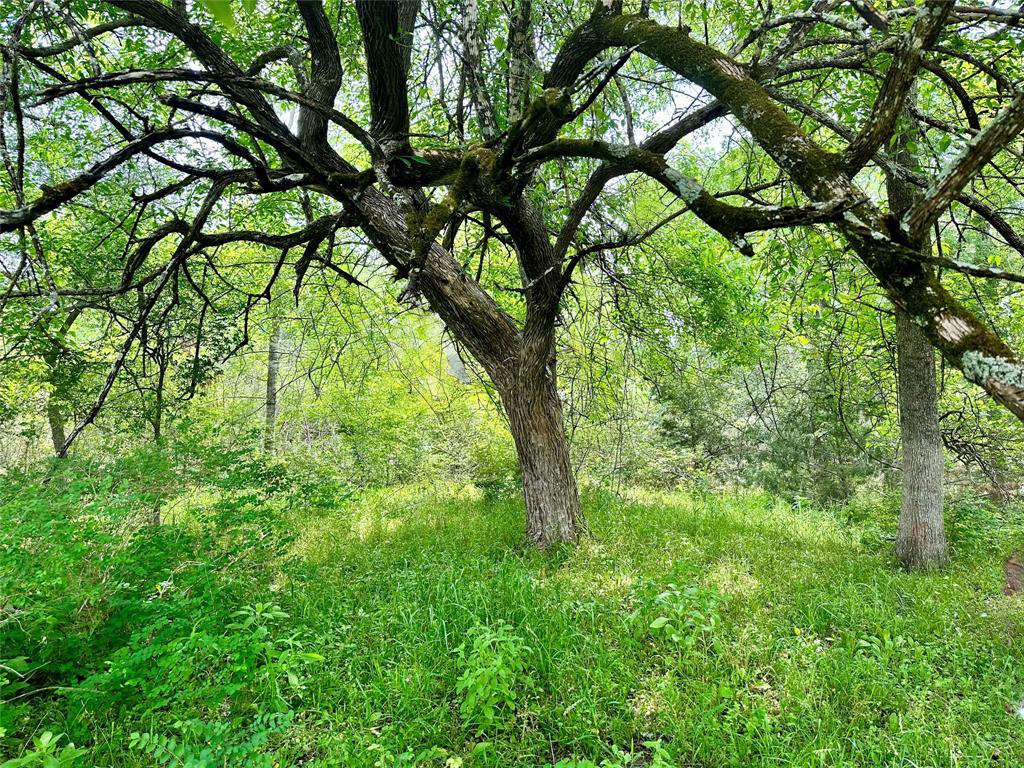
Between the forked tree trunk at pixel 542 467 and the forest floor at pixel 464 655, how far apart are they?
37 cm

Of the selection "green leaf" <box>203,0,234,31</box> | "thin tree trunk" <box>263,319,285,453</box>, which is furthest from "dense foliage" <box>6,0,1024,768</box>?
"thin tree trunk" <box>263,319,285,453</box>

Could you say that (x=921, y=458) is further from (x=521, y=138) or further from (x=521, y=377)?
(x=521, y=138)

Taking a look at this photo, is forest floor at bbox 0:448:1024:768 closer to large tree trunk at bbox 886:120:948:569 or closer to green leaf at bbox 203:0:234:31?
large tree trunk at bbox 886:120:948:569

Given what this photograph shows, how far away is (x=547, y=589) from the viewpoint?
3.66 m

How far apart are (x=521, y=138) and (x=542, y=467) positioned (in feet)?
9.90

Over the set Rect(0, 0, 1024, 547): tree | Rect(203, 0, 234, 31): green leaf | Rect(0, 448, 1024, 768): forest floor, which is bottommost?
Rect(0, 448, 1024, 768): forest floor

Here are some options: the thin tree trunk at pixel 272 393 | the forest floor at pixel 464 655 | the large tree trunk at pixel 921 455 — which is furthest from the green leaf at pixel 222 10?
the thin tree trunk at pixel 272 393

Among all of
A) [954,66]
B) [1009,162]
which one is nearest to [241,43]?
[954,66]

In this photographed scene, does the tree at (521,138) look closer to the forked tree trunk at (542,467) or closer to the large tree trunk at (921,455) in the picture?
the forked tree trunk at (542,467)

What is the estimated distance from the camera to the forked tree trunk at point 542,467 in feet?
15.3

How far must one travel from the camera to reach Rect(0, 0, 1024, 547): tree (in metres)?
1.68

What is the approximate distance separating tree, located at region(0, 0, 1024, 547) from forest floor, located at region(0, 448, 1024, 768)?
1229mm

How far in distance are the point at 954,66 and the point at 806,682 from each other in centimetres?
503

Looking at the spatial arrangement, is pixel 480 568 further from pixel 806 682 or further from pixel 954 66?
pixel 954 66
